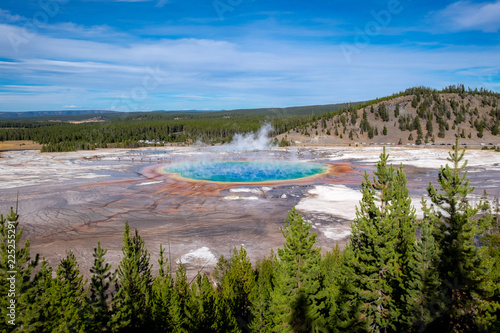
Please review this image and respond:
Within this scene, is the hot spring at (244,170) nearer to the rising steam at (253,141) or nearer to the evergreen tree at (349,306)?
the rising steam at (253,141)

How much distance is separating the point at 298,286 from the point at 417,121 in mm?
95456

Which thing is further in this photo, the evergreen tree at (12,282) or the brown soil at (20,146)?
the brown soil at (20,146)

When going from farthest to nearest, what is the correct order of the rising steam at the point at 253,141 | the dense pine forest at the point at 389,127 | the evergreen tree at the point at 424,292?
the dense pine forest at the point at 389,127
the rising steam at the point at 253,141
the evergreen tree at the point at 424,292

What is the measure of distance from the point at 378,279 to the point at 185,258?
11.2 metres

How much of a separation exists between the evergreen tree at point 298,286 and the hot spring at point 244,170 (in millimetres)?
30471

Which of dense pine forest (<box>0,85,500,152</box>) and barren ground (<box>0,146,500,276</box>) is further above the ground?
dense pine forest (<box>0,85,500,152</box>)

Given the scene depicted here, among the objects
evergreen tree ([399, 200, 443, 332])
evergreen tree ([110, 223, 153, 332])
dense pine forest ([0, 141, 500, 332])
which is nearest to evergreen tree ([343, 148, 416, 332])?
dense pine forest ([0, 141, 500, 332])

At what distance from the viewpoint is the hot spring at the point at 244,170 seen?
43.4m

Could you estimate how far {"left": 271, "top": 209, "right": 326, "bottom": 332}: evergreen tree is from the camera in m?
9.98

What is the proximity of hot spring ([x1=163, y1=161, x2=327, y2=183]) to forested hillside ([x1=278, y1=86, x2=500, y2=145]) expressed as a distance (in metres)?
41.6

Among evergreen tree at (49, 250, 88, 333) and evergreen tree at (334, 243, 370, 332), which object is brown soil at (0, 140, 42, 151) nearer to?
evergreen tree at (49, 250, 88, 333)

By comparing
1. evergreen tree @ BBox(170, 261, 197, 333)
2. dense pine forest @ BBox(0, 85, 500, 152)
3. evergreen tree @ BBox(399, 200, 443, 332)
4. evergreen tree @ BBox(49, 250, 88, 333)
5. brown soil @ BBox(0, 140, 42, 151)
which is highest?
dense pine forest @ BBox(0, 85, 500, 152)

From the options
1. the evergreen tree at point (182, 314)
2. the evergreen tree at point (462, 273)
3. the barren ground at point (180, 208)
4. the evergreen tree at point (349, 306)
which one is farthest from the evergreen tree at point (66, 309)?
the evergreen tree at point (462, 273)

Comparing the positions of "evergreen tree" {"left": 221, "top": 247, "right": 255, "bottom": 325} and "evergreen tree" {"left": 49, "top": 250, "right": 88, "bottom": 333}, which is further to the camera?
"evergreen tree" {"left": 221, "top": 247, "right": 255, "bottom": 325}
